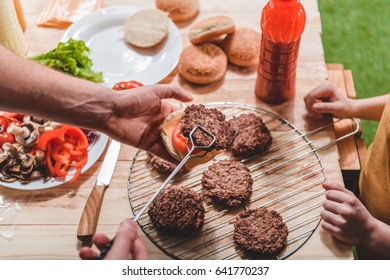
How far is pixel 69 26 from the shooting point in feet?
9.84

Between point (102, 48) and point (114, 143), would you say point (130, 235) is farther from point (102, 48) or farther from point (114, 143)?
point (102, 48)

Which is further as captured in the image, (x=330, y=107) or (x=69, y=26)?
(x=69, y=26)

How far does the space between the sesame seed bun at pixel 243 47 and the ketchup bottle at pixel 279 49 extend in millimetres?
178

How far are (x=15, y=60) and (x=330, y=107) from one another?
152 cm

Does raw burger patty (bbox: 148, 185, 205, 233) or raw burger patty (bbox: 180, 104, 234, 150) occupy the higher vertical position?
raw burger patty (bbox: 180, 104, 234, 150)

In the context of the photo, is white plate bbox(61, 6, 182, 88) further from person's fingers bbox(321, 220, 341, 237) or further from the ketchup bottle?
person's fingers bbox(321, 220, 341, 237)

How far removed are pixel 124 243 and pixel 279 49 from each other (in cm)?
131

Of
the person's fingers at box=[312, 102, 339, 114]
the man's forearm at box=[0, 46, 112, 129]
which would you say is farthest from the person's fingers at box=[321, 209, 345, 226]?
the man's forearm at box=[0, 46, 112, 129]

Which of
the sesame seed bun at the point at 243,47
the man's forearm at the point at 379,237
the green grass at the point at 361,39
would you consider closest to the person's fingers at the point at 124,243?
the man's forearm at the point at 379,237

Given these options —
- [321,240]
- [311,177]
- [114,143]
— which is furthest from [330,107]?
[114,143]

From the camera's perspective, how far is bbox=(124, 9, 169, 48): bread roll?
2.87 metres

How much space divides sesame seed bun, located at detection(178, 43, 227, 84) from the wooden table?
6cm

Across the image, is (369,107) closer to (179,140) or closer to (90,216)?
(179,140)

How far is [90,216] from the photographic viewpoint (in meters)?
2.21
